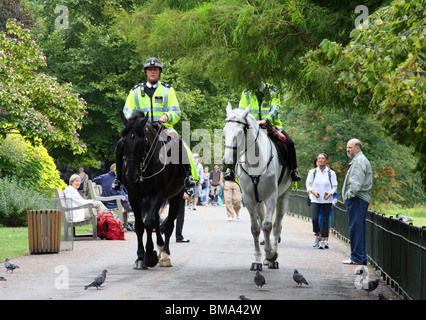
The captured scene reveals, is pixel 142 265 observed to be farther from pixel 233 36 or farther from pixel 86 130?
pixel 86 130

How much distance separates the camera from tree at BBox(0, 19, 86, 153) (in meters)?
22.2

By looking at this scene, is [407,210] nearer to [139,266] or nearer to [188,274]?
[139,266]

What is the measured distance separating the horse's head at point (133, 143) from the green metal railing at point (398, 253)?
Result: 149 inches

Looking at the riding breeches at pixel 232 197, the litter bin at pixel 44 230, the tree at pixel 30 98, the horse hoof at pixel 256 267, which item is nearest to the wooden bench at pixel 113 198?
the tree at pixel 30 98

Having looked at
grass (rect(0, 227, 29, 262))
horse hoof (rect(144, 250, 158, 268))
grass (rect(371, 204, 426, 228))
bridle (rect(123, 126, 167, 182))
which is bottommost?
grass (rect(371, 204, 426, 228))

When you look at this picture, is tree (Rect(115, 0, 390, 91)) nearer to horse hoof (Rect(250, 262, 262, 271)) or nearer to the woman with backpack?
horse hoof (Rect(250, 262, 262, 271))

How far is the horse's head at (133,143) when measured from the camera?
34.3 feet

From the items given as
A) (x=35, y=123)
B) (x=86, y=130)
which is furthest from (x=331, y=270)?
(x=86, y=130)

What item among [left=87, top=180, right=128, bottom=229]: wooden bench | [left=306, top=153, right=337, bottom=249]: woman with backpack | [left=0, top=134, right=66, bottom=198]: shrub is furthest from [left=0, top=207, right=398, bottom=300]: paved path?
[left=0, top=134, right=66, bottom=198]: shrub

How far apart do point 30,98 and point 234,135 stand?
16.5 m

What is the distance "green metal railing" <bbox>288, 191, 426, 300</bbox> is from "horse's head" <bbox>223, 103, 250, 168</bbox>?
2.43m

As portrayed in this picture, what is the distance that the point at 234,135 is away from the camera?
10.5 meters

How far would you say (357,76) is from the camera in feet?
22.9

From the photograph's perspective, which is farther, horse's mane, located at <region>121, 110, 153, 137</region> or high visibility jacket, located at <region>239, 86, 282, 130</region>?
high visibility jacket, located at <region>239, 86, 282, 130</region>
